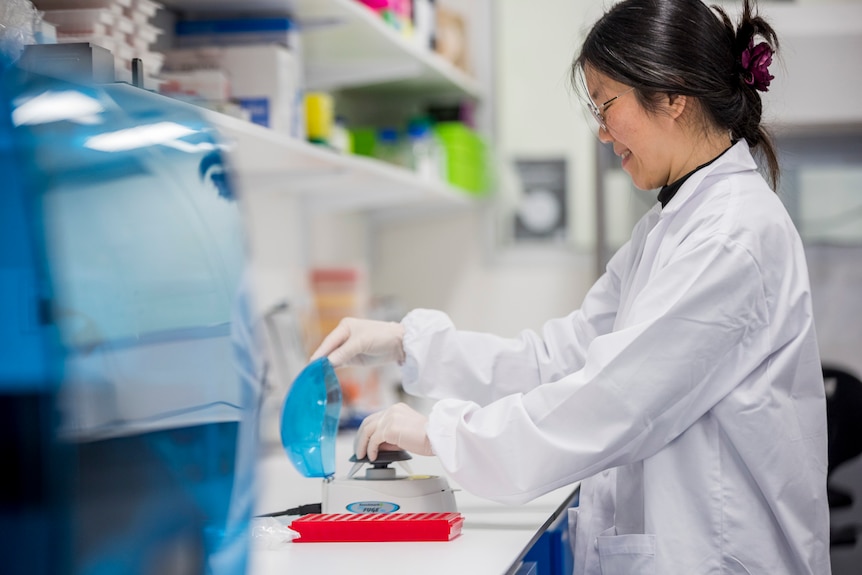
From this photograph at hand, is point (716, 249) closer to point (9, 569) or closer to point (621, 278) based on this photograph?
point (621, 278)

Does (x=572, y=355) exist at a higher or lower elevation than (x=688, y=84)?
lower

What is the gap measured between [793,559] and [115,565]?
35.7 inches

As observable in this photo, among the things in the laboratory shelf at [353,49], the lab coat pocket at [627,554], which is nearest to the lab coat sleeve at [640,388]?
the lab coat pocket at [627,554]

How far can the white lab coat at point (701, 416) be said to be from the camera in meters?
1.22

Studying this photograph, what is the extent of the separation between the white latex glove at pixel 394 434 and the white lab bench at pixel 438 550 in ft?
0.43

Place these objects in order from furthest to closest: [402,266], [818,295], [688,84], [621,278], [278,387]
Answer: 1. [402,266]
2. [818,295]
3. [278,387]
4. [621,278]
5. [688,84]

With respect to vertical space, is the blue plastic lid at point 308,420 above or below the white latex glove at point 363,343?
below

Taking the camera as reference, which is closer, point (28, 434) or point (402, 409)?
point (28, 434)

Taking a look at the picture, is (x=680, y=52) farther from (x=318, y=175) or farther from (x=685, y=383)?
(x=318, y=175)

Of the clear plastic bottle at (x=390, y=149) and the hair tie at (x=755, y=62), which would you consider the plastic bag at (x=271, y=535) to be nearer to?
the hair tie at (x=755, y=62)

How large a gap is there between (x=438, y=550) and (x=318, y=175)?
4.55 ft

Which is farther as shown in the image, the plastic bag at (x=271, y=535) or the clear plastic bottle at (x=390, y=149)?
the clear plastic bottle at (x=390, y=149)

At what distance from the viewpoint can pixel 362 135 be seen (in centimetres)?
302

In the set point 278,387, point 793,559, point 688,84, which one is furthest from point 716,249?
point 278,387
